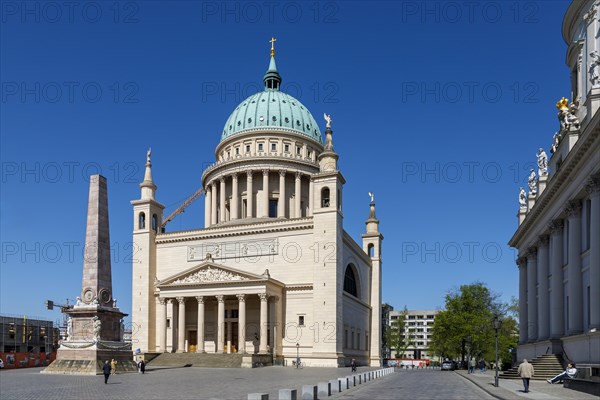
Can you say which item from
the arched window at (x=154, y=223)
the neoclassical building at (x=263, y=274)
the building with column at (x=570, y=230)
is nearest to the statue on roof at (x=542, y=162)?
the building with column at (x=570, y=230)

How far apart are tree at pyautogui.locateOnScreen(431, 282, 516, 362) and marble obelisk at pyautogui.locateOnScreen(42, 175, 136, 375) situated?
41059mm

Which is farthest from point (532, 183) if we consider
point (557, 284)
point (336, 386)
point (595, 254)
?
point (336, 386)

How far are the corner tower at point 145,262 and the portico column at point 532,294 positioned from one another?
40.9m

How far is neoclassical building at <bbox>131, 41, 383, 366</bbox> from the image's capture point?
66062mm

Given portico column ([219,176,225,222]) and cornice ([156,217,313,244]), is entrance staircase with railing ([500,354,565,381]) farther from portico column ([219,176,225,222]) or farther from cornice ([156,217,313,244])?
portico column ([219,176,225,222])

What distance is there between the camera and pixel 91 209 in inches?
1689

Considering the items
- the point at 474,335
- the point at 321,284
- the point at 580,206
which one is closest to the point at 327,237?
the point at 321,284

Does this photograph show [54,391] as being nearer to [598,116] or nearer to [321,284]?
[598,116]

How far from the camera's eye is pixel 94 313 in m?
40.6

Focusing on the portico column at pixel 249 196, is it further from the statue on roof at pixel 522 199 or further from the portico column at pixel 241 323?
the statue on roof at pixel 522 199

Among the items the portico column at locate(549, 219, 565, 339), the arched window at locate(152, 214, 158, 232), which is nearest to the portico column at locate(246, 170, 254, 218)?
the arched window at locate(152, 214, 158, 232)

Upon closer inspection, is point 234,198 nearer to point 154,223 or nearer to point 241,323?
point 154,223

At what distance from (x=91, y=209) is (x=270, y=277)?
1079 inches

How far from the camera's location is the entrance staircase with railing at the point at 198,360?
5969cm
